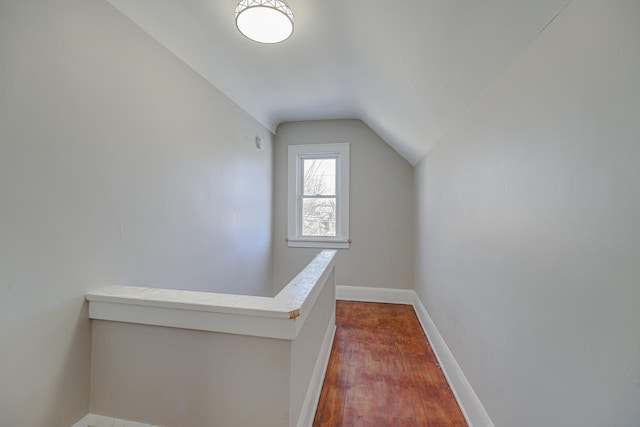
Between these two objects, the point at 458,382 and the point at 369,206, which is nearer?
the point at 458,382

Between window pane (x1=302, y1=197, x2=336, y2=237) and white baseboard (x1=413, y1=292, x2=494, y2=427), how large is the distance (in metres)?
1.75

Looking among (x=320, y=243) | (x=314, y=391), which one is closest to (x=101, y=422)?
(x=314, y=391)

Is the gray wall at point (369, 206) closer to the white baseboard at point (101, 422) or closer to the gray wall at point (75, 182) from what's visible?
the gray wall at point (75, 182)

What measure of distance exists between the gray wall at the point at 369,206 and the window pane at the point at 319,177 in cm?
28

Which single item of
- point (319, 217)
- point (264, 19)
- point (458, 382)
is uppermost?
point (264, 19)

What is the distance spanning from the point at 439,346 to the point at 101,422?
2214 mm

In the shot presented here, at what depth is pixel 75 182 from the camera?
124 centimetres

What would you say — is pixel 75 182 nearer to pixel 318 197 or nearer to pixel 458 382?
pixel 458 382

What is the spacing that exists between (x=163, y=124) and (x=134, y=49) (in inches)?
16.5

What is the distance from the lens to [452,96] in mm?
1670

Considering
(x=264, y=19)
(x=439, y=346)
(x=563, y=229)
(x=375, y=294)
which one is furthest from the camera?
(x=375, y=294)

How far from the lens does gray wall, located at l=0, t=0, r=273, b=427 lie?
1032 mm

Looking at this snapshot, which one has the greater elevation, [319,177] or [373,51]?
[373,51]

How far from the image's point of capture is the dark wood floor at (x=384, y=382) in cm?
161
